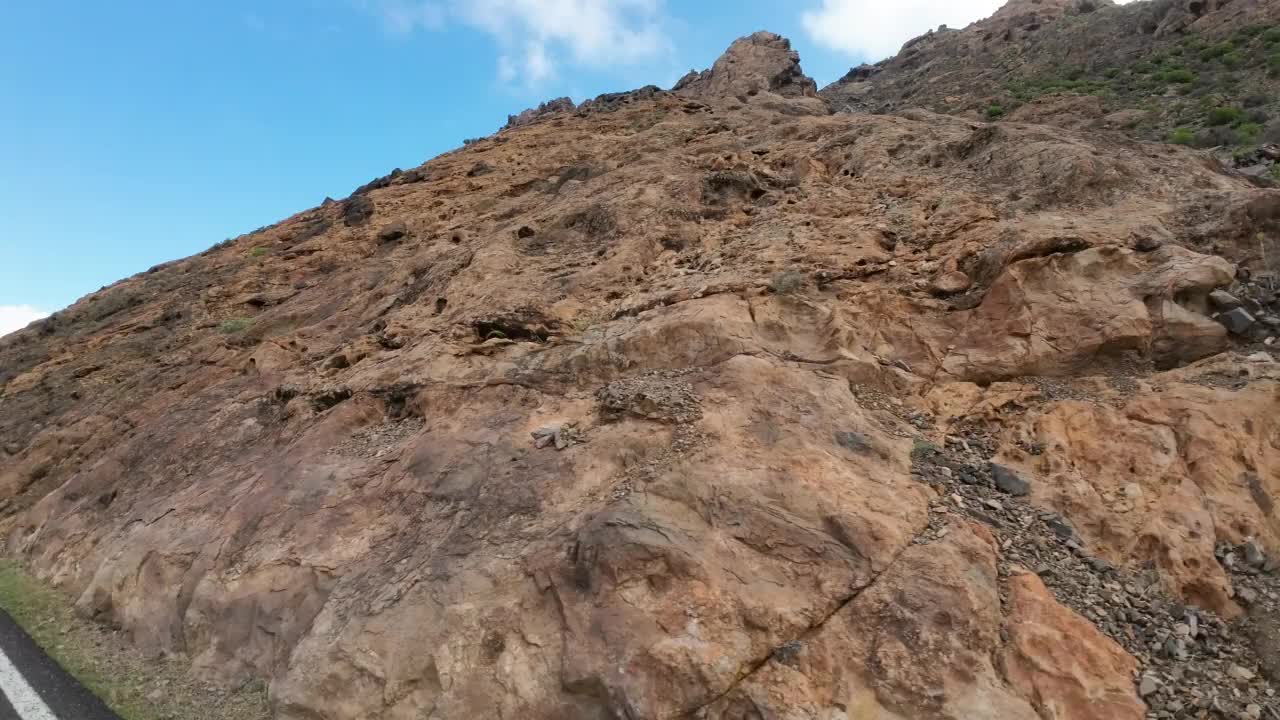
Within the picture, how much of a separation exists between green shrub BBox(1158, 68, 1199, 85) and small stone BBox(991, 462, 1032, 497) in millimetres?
19715

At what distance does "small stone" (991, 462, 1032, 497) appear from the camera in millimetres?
4938

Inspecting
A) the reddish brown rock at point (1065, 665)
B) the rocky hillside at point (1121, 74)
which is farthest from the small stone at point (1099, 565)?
the rocky hillside at point (1121, 74)

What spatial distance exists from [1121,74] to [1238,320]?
21.4 metres

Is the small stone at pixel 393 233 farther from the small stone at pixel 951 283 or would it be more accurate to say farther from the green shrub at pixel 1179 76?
the green shrub at pixel 1179 76

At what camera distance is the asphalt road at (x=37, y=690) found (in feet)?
18.1

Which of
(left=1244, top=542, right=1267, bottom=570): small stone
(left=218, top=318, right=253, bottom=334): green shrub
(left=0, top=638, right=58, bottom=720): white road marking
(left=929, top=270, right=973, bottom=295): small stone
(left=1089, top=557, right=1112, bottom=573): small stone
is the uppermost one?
(left=218, top=318, right=253, bottom=334): green shrub

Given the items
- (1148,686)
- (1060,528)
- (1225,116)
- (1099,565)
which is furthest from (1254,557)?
(1225,116)

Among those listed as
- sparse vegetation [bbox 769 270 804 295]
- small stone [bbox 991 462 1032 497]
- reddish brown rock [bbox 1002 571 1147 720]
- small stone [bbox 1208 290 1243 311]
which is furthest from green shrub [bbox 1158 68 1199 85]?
reddish brown rock [bbox 1002 571 1147 720]

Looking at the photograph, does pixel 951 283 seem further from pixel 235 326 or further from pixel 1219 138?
pixel 235 326

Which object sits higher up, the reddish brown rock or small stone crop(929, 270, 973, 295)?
small stone crop(929, 270, 973, 295)

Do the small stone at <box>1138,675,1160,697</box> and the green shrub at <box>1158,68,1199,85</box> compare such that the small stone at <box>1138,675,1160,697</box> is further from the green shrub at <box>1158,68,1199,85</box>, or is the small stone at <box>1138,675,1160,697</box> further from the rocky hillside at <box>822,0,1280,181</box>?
the green shrub at <box>1158,68,1199,85</box>

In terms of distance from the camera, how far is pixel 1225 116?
13.9 meters

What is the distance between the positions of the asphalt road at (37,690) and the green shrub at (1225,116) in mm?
20340

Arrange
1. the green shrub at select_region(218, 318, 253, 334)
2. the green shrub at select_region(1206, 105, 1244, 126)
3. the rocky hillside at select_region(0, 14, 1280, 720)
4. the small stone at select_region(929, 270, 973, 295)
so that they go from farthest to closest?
the green shrub at select_region(1206, 105, 1244, 126)
the green shrub at select_region(218, 318, 253, 334)
the small stone at select_region(929, 270, 973, 295)
the rocky hillside at select_region(0, 14, 1280, 720)
